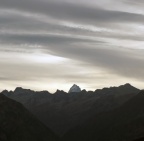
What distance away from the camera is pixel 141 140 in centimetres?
15425

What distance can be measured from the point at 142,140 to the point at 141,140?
499 mm

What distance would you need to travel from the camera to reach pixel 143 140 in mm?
153625

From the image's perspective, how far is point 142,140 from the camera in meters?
154

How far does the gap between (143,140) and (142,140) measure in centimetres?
43

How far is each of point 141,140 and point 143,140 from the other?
920 mm
